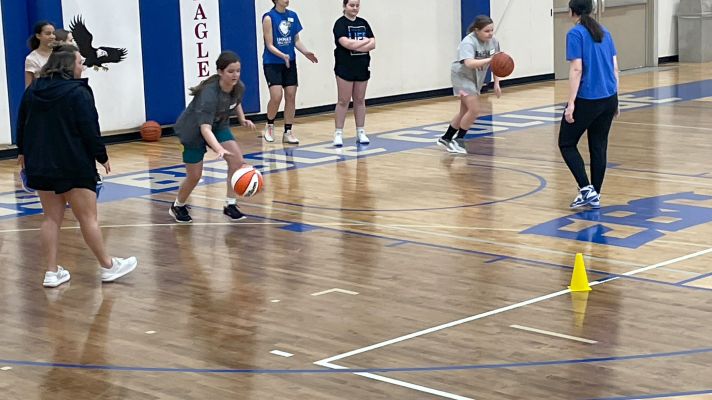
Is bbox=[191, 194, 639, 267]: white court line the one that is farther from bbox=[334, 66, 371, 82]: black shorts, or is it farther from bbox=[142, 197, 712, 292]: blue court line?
bbox=[334, 66, 371, 82]: black shorts

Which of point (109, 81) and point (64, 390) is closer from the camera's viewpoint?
point (64, 390)

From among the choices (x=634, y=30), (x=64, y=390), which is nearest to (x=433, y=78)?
(x=634, y=30)

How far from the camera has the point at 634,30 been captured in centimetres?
2397

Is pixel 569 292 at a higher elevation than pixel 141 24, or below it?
below

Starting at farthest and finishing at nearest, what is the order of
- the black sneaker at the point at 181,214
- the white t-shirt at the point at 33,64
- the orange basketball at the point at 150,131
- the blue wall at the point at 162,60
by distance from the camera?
the blue wall at the point at 162,60
the orange basketball at the point at 150,131
the white t-shirt at the point at 33,64
the black sneaker at the point at 181,214

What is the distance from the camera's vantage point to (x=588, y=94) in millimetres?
10750

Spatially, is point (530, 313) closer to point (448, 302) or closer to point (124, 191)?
point (448, 302)

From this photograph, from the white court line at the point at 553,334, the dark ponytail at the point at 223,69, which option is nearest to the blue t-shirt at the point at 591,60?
the dark ponytail at the point at 223,69

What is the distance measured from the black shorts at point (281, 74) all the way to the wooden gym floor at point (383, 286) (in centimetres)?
134

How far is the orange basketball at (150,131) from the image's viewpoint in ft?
53.8

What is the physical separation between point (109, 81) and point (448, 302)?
30.5ft

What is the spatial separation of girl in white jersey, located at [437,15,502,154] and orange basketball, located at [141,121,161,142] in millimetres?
4251

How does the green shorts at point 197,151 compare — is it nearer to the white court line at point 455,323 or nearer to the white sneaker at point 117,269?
the white sneaker at point 117,269

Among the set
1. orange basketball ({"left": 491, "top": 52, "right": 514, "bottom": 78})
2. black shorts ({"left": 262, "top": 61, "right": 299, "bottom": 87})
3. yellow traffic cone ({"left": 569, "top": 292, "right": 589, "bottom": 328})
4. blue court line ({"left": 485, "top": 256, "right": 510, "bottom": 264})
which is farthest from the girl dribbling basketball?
black shorts ({"left": 262, "top": 61, "right": 299, "bottom": 87})
